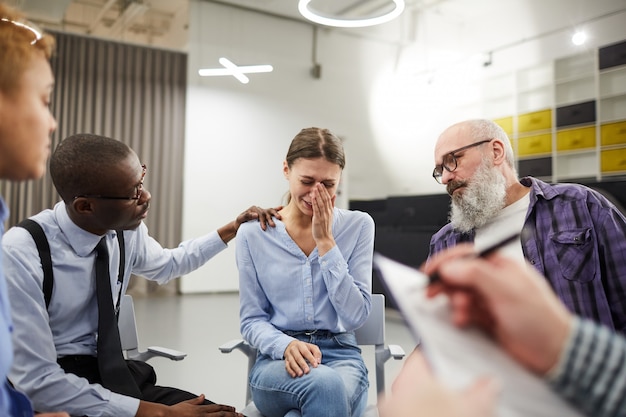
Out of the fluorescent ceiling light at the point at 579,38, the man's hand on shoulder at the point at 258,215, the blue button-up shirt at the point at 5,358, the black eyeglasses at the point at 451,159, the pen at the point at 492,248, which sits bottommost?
the blue button-up shirt at the point at 5,358

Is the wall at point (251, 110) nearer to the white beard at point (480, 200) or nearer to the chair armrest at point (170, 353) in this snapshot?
the chair armrest at point (170, 353)

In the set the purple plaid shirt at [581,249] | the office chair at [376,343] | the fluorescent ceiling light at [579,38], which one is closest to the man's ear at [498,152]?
the purple plaid shirt at [581,249]

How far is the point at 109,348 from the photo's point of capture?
1312 millimetres

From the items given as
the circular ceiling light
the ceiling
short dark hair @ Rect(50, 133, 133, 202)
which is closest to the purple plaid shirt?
short dark hair @ Rect(50, 133, 133, 202)

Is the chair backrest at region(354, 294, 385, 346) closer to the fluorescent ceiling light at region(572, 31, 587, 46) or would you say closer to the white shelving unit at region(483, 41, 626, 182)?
the white shelving unit at region(483, 41, 626, 182)

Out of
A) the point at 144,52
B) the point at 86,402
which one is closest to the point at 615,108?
the point at 144,52

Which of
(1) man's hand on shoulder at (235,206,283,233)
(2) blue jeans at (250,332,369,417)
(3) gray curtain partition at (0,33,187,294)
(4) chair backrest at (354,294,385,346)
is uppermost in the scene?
(3) gray curtain partition at (0,33,187,294)

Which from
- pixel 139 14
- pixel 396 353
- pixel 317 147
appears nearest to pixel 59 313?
pixel 317 147

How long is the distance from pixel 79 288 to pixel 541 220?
1.32 meters

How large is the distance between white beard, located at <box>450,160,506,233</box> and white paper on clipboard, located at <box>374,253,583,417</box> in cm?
128

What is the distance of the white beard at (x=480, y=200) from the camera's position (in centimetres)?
160

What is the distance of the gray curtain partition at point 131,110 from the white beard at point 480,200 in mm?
6035

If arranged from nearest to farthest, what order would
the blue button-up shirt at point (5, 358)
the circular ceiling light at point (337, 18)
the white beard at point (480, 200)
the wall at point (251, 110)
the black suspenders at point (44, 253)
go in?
1. the blue button-up shirt at point (5, 358)
2. the black suspenders at point (44, 253)
3. the white beard at point (480, 200)
4. the circular ceiling light at point (337, 18)
5. the wall at point (251, 110)

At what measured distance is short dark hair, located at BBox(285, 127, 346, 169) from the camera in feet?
5.40
